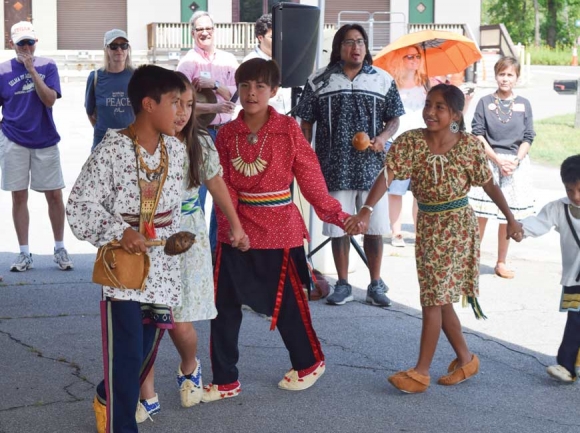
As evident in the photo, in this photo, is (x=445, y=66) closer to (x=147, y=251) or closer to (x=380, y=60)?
(x=380, y=60)

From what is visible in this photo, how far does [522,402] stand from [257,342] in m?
1.86

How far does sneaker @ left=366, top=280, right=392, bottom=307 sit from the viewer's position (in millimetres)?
7788

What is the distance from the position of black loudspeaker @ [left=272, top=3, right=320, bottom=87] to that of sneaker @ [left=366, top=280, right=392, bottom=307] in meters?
1.62

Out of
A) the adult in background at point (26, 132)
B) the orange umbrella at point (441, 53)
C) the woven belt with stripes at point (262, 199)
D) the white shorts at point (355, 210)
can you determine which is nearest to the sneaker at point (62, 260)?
the adult in background at point (26, 132)

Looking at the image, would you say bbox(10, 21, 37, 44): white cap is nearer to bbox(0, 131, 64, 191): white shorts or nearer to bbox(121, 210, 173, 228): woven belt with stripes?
bbox(0, 131, 64, 191): white shorts

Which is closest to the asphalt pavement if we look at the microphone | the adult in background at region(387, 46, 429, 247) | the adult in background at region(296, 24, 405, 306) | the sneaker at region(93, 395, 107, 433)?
the sneaker at region(93, 395, 107, 433)

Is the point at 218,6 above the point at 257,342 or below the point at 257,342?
above

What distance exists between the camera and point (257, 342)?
6.70 meters

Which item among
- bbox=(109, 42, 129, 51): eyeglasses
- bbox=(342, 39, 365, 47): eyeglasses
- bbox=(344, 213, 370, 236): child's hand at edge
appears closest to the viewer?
bbox=(344, 213, 370, 236): child's hand at edge

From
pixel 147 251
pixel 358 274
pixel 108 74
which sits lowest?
pixel 358 274

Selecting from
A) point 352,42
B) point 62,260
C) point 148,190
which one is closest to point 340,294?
point 352,42

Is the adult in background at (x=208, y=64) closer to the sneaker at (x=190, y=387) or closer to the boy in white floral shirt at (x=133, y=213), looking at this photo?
the sneaker at (x=190, y=387)

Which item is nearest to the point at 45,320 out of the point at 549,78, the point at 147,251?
the point at 147,251

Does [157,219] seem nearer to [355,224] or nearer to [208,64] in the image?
[355,224]
